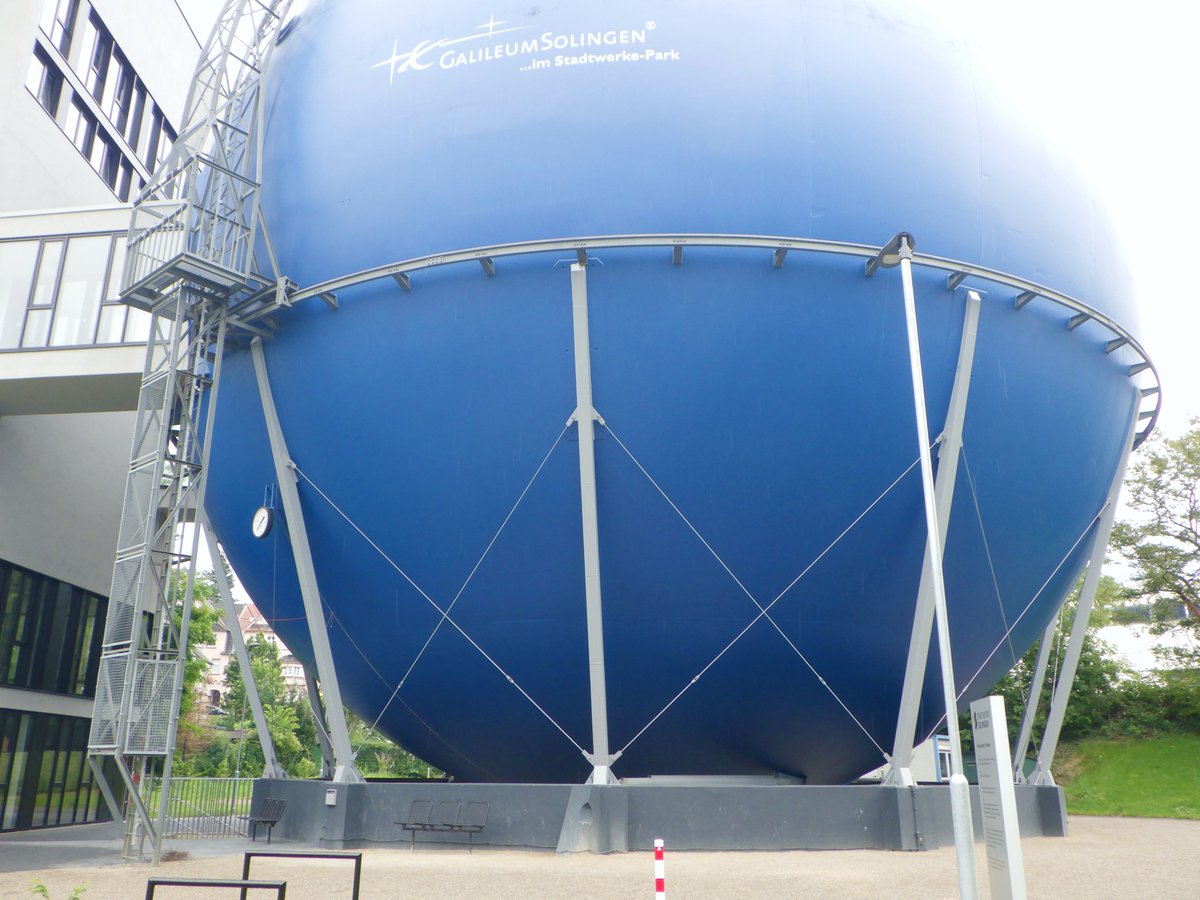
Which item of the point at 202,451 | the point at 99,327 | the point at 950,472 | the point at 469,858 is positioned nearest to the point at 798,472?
the point at 950,472

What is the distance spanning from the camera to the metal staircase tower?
1250 cm

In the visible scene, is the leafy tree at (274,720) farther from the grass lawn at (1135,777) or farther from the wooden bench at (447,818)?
the wooden bench at (447,818)

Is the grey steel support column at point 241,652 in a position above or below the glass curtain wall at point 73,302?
below

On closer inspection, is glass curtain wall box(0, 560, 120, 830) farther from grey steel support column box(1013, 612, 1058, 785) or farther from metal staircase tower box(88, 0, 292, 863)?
grey steel support column box(1013, 612, 1058, 785)

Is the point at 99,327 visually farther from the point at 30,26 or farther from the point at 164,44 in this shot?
the point at 164,44

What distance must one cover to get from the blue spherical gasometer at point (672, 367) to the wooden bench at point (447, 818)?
1302 millimetres

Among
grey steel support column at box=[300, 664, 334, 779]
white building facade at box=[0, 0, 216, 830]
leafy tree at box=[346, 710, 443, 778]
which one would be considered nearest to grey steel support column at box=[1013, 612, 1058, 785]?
grey steel support column at box=[300, 664, 334, 779]

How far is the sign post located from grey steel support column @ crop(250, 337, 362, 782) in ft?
25.6

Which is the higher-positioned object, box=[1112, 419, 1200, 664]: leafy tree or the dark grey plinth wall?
box=[1112, 419, 1200, 664]: leafy tree

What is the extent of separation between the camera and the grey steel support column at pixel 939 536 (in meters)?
11.4

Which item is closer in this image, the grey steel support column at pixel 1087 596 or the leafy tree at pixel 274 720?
the grey steel support column at pixel 1087 596

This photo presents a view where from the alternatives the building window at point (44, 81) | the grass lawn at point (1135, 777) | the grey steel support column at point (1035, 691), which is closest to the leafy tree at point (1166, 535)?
the grass lawn at point (1135, 777)

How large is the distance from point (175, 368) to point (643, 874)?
877 centimetres

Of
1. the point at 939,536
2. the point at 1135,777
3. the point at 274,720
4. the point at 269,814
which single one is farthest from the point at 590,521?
the point at 274,720
